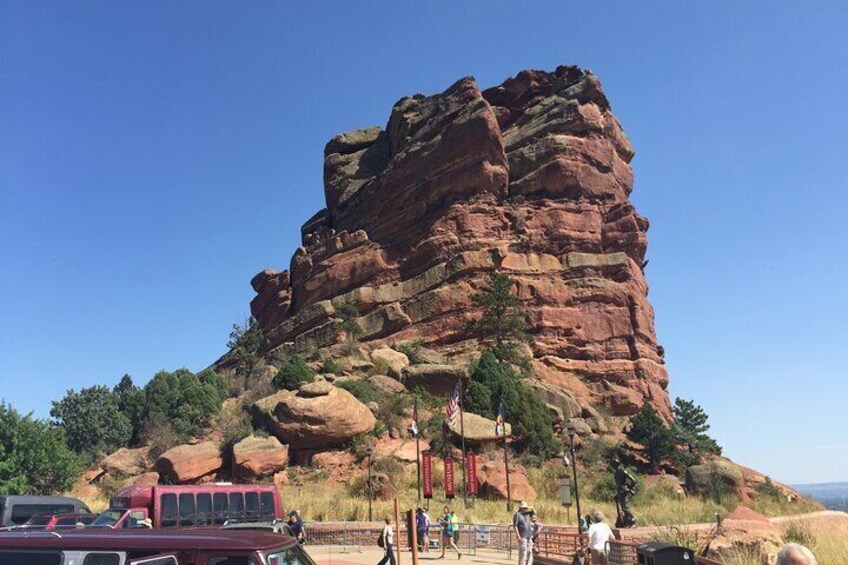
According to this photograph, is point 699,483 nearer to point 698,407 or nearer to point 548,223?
point 698,407

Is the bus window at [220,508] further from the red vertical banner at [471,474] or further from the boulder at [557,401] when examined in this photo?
the boulder at [557,401]

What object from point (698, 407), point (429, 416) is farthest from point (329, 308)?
point (698, 407)

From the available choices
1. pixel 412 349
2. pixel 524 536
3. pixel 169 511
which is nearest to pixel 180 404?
pixel 412 349

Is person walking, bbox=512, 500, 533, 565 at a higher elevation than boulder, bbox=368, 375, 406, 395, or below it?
below

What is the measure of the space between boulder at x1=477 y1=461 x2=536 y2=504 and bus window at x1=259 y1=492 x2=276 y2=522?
581 inches

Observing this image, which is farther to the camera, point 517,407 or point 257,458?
point 517,407

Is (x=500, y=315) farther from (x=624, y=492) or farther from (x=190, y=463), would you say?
(x=624, y=492)

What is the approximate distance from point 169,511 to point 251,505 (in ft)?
8.55

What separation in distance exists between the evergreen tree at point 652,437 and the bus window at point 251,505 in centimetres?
3248

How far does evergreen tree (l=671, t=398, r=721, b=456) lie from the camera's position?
161ft

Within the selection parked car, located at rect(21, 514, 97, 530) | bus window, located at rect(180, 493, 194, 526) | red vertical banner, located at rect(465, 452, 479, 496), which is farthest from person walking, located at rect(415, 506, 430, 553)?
red vertical banner, located at rect(465, 452, 479, 496)

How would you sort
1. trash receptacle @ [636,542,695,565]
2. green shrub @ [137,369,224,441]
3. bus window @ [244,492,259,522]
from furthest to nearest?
green shrub @ [137,369,224,441]
bus window @ [244,492,259,522]
trash receptacle @ [636,542,695,565]

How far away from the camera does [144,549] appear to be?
608 centimetres

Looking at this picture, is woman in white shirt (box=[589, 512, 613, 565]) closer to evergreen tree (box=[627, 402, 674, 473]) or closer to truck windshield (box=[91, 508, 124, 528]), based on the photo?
truck windshield (box=[91, 508, 124, 528])
